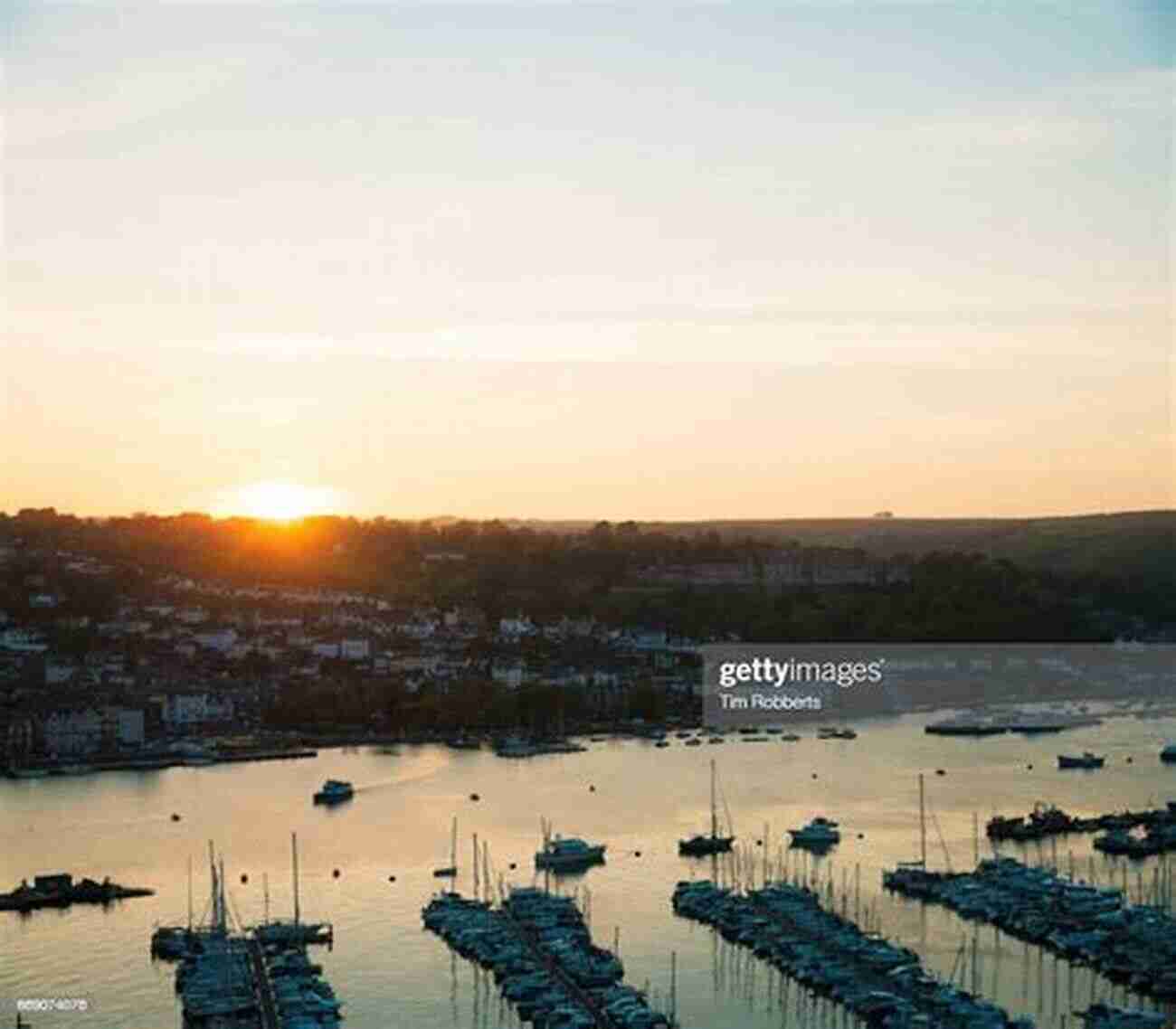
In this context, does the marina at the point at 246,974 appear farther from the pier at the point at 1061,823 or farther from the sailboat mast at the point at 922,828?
the pier at the point at 1061,823

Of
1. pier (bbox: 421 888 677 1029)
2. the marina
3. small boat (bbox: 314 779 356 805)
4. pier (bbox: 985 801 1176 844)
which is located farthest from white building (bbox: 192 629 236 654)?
pier (bbox: 421 888 677 1029)

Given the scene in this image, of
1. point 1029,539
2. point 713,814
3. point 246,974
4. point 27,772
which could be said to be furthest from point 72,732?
point 1029,539

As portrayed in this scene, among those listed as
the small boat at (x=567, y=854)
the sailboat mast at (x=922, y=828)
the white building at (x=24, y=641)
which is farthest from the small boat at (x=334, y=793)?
the white building at (x=24, y=641)

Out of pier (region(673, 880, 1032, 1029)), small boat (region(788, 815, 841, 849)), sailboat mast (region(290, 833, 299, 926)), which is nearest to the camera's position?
pier (region(673, 880, 1032, 1029))

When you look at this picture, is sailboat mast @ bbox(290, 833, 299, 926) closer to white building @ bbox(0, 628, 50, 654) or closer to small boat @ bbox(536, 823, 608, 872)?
small boat @ bbox(536, 823, 608, 872)

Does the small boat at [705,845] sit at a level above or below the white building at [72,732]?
below

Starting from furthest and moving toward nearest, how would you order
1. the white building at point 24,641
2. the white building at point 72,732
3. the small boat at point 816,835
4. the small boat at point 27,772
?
the white building at point 24,641
the white building at point 72,732
the small boat at point 27,772
the small boat at point 816,835
